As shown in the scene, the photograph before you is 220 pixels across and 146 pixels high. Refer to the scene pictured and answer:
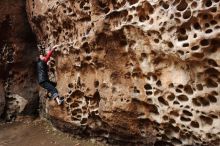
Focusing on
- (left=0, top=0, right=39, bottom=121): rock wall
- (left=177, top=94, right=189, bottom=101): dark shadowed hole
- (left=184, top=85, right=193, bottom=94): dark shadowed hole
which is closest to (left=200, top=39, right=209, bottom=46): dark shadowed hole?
(left=184, top=85, right=193, bottom=94): dark shadowed hole

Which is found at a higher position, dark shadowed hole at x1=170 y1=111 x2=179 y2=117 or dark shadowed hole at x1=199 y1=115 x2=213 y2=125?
dark shadowed hole at x1=170 y1=111 x2=179 y2=117

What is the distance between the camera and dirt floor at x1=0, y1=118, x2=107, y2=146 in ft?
25.2

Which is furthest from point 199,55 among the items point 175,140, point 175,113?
point 175,140

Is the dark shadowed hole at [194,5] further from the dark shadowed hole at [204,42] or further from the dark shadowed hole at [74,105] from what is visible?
the dark shadowed hole at [74,105]

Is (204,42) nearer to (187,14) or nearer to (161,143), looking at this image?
(187,14)

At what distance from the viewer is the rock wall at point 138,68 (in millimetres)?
5328

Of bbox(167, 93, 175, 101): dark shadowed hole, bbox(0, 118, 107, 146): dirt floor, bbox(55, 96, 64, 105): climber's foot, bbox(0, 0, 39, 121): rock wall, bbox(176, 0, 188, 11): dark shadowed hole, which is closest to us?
bbox(176, 0, 188, 11): dark shadowed hole

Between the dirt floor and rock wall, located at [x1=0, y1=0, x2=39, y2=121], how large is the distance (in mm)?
419

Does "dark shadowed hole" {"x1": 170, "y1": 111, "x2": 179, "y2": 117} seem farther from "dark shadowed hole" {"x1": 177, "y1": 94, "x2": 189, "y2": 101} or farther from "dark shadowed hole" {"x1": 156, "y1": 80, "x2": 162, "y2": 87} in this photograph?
"dark shadowed hole" {"x1": 156, "y1": 80, "x2": 162, "y2": 87}

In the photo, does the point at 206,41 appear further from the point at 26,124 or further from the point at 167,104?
the point at 26,124

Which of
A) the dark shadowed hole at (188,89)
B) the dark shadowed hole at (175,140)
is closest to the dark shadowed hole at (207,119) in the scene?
the dark shadowed hole at (188,89)

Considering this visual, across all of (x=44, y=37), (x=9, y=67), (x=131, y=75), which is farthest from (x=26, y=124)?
(x=131, y=75)

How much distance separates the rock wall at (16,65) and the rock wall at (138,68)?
163cm

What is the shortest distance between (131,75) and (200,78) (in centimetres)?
133
